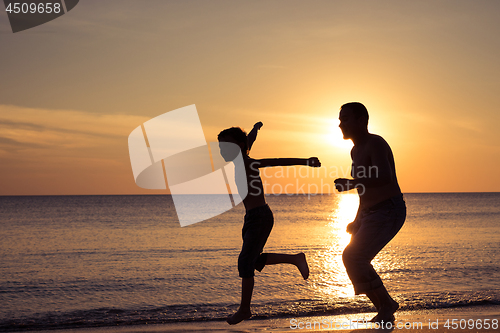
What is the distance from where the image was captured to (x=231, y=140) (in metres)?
4.13

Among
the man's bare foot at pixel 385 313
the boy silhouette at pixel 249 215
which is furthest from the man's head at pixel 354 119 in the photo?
the man's bare foot at pixel 385 313

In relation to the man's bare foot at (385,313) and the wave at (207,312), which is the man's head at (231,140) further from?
the wave at (207,312)

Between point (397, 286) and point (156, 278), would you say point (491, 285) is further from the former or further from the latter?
point (156, 278)

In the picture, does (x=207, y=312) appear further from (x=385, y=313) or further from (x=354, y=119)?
(x=354, y=119)

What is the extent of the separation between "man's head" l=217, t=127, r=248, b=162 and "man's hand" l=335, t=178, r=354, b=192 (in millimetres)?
1198

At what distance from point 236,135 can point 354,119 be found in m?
1.23

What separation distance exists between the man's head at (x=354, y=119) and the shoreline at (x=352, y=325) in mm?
1986

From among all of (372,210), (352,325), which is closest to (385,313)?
(352,325)

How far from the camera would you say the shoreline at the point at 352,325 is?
4031 millimetres

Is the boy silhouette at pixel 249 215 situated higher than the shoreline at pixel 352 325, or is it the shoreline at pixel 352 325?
the boy silhouette at pixel 249 215

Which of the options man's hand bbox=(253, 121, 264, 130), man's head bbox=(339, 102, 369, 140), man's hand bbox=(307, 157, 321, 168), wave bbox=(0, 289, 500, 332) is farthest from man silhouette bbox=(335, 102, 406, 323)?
wave bbox=(0, 289, 500, 332)

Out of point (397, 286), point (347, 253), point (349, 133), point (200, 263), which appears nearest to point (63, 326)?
point (347, 253)
